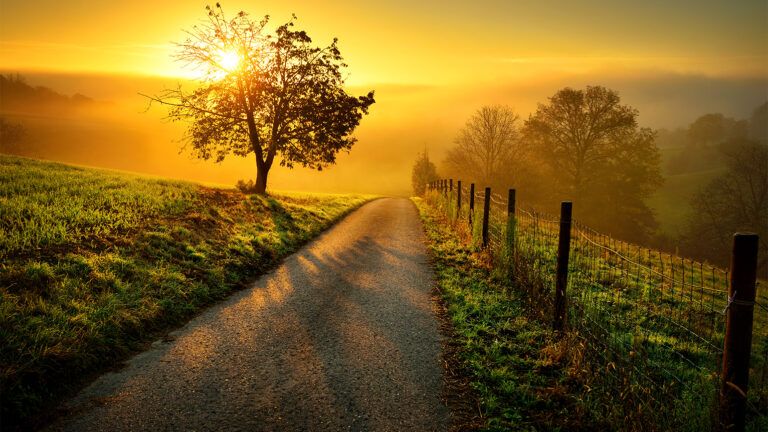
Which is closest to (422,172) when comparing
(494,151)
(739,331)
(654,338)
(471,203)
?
(494,151)

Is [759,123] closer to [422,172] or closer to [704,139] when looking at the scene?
[704,139]

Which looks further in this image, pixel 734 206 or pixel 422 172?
pixel 422 172

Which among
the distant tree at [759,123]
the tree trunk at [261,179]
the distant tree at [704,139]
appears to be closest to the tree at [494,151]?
the tree trunk at [261,179]

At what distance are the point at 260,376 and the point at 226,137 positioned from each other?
2157 centimetres

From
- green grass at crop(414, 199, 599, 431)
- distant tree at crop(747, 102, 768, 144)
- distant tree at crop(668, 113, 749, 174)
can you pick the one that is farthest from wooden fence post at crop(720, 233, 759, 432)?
distant tree at crop(747, 102, 768, 144)

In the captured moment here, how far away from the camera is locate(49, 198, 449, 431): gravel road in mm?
4109

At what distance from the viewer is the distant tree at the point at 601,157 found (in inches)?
1532

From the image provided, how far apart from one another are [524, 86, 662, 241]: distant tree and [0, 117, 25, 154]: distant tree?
74.0 meters

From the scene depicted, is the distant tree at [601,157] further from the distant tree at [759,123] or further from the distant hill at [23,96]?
the distant hill at [23,96]

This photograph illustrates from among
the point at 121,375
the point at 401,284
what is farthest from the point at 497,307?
the point at 121,375

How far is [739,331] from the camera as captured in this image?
10.8 feet

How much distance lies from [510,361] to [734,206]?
38.5m

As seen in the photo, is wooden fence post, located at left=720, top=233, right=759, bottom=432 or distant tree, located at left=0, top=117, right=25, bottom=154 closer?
wooden fence post, located at left=720, top=233, right=759, bottom=432

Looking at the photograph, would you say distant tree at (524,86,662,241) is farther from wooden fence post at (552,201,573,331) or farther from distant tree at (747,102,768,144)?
distant tree at (747,102,768,144)
